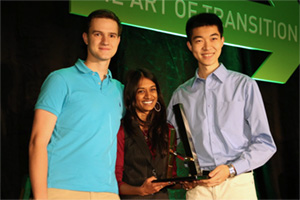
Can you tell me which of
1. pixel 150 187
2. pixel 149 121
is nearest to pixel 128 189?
pixel 150 187

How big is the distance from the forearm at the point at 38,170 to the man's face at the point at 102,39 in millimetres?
570

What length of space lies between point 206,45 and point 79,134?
3.08 feet

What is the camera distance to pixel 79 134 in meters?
1.88

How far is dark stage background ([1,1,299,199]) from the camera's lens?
2.48 metres

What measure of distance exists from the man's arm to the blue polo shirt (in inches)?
1.7

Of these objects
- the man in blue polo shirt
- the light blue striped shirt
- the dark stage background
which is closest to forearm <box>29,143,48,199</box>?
the man in blue polo shirt

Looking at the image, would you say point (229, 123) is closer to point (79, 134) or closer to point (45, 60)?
point (79, 134)

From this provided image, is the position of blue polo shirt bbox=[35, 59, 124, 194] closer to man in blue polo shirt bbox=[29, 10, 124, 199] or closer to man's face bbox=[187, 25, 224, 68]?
man in blue polo shirt bbox=[29, 10, 124, 199]

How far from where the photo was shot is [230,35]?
3355 millimetres

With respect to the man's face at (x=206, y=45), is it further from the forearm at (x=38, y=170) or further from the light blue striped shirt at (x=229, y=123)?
the forearm at (x=38, y=170)

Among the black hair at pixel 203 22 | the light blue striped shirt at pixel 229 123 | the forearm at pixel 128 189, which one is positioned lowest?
the forearm at pixel 128 189

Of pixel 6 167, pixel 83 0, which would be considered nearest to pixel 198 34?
pixel 83 0

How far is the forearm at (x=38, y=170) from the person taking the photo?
1.71 metres

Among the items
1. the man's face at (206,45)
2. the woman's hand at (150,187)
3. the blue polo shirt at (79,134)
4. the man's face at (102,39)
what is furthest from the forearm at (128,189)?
the man's face at (206,45)
